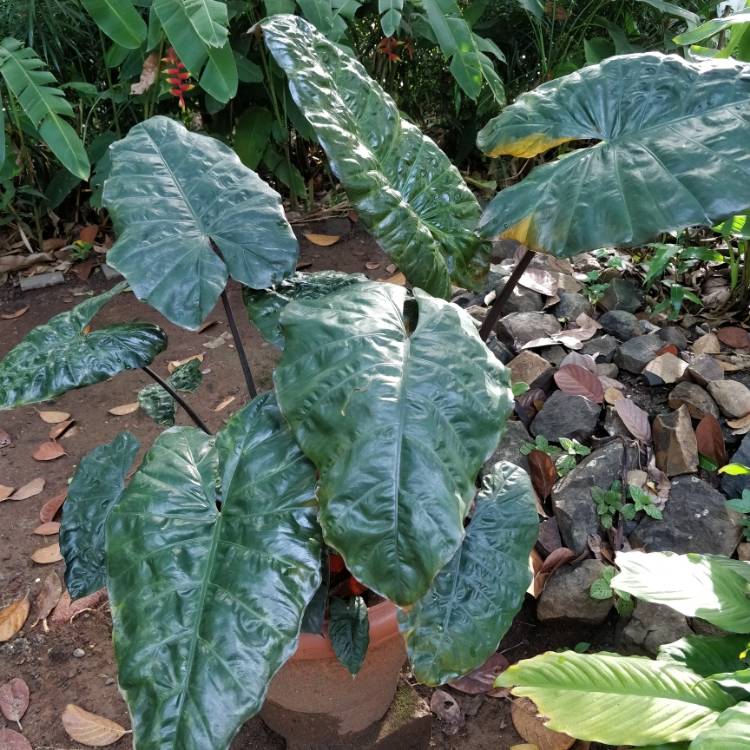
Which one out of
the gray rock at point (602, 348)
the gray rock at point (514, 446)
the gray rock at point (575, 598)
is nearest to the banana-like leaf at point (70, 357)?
the gray rock at point (514, 446)

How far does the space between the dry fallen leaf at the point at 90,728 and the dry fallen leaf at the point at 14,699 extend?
11cm

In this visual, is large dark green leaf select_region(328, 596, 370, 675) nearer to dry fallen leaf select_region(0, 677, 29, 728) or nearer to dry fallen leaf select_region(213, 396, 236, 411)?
dry fallen leaf select_region(0, 677, 29, 728)

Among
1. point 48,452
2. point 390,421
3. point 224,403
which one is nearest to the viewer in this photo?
point 390,421

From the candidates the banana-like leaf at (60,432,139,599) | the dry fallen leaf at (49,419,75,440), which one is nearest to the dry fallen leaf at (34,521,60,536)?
the dry fallen leaf at (49,419,75,440)

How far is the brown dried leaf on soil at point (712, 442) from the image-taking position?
1.92 metres

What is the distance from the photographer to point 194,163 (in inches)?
57.4

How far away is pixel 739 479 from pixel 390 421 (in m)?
1.29

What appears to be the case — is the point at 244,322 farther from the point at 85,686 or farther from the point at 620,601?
the point at 620,601

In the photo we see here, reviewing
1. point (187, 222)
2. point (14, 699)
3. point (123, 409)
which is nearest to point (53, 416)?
point (123, 409)

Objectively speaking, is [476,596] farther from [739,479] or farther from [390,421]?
[739,479]

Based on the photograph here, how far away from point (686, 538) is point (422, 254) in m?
1.01

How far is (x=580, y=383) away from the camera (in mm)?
2092

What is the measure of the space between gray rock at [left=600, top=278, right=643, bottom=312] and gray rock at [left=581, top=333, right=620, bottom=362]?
235mm

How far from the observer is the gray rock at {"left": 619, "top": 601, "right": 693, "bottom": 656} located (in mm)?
1656
